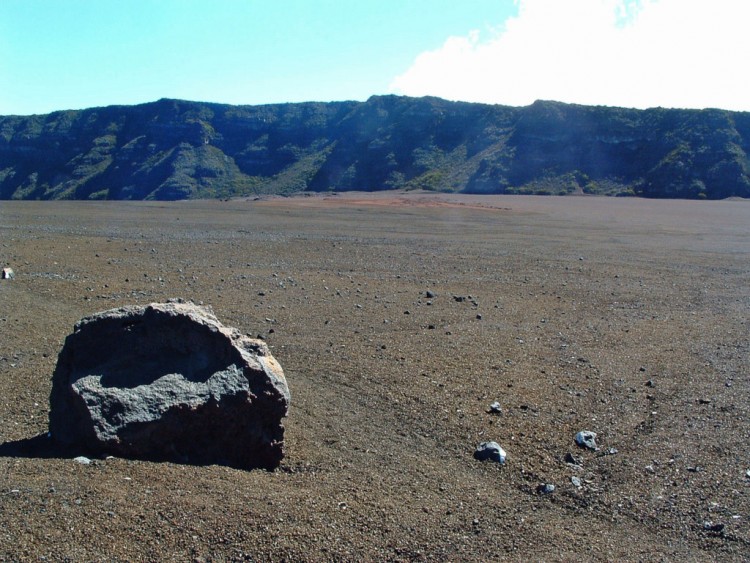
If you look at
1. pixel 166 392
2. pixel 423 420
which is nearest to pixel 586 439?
pixel 423 420

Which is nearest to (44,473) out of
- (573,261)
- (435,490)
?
(435,490)

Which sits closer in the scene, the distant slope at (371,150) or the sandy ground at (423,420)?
the sandy ground at (423,420)

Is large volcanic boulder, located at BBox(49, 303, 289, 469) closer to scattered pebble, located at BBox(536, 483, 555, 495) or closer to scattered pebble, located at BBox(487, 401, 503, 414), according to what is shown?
scattered pebble, located at BBox(536, 483, 555, 495)

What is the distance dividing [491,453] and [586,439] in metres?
1.10

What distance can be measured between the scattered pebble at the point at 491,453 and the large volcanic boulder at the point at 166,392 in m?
1.85

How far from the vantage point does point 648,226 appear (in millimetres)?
37125

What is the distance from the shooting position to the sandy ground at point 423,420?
470 centimetres

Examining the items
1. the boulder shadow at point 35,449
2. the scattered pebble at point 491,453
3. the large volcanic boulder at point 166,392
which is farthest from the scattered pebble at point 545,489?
the boulder shadow at point 35,449

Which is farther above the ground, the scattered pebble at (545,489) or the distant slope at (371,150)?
the distant slope at (371,150)

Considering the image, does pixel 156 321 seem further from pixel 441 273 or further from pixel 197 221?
pixel 197 221

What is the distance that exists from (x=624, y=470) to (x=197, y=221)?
31.7m

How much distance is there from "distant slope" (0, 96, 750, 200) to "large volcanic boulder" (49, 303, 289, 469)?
234 feet

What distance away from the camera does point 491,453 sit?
6.23 meters

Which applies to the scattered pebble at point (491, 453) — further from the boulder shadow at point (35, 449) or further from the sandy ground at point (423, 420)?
the boulder shadow at point (35, 449)
